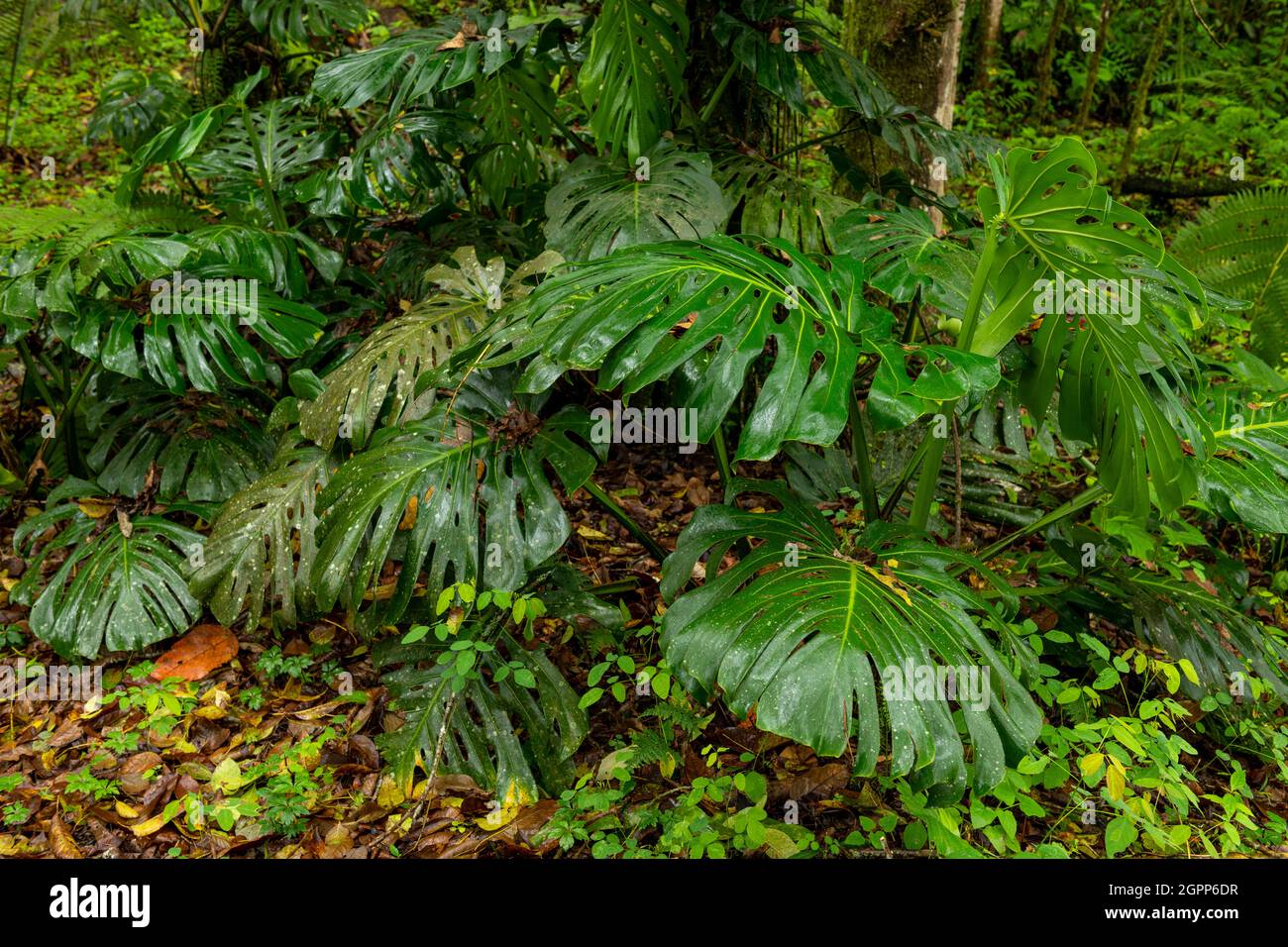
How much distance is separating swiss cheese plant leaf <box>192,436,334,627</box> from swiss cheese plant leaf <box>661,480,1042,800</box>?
4.01ft

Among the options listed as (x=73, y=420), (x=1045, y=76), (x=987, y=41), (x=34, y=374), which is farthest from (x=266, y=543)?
(x=987, y=41)

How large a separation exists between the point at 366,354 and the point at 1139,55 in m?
7.50

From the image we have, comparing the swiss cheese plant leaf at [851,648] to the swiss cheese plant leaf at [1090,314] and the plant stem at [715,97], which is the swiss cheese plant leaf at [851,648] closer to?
the swiss cheese plant leaf at [1090,314]

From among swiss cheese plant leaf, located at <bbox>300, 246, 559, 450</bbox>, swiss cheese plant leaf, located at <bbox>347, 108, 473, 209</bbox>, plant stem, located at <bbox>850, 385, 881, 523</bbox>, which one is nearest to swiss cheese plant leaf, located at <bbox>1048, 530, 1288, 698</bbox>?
plant stem, located at <bbox>850, 385, 881, 523</bbox>

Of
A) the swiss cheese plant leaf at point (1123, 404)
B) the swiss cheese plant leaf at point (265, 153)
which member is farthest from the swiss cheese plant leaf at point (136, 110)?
the swiss cheese plant leaf at point (1123, 404)

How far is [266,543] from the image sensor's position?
270cm

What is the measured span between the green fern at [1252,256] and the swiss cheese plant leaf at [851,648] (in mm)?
1941

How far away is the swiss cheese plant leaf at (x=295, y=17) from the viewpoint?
12.1 feet

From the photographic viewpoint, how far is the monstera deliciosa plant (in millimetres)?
1774

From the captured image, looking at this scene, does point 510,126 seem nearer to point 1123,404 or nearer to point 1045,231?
point 1045,231

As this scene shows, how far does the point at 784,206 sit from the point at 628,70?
A: 0.67m

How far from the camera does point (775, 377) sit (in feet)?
5.42

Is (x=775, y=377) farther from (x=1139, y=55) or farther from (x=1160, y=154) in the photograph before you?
(x=1139, y=55)
